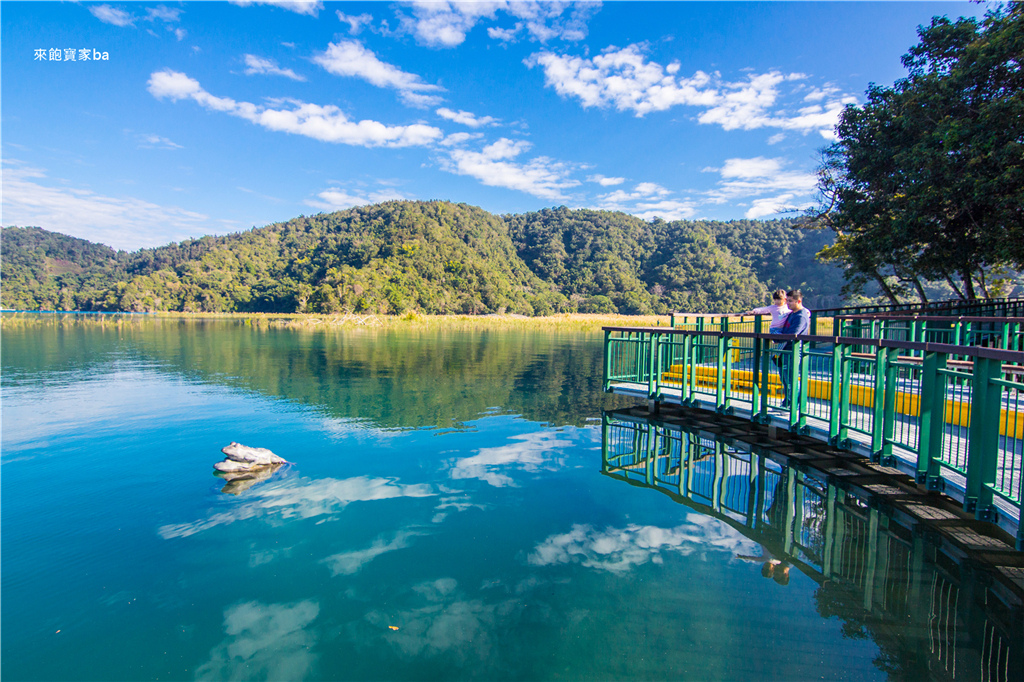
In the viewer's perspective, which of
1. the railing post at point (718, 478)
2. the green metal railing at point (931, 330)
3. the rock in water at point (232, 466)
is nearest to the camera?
the railing post at point (718, 478)

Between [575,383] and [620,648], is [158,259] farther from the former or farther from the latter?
[620,648]

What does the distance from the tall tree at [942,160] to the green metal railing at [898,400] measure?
6818 mm

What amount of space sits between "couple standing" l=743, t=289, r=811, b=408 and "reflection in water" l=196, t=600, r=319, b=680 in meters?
7.43

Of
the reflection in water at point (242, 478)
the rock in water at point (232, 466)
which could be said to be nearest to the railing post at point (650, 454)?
the reflection in water at point (242, 478)

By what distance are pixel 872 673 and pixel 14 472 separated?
10.9m

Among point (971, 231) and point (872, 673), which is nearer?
point (872, 673)

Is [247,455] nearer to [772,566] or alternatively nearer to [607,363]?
[772,566]

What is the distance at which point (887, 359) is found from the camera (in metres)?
6.00

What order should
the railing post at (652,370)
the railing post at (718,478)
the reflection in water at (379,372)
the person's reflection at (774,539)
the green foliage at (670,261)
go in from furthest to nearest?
the green foliage at (670,261) < the reflection in water at (379,372) < the railing post at (652,370) < the railing post at (718,478) < the person's reflection at (774,539)

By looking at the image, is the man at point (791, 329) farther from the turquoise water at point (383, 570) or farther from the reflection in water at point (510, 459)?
the reflection in water at point (510, 459)

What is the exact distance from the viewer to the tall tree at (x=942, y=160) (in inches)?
500

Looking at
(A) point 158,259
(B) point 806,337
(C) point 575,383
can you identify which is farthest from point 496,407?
(A) point 158,259

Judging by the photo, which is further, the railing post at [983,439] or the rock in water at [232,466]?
the rock in water at [232,466]

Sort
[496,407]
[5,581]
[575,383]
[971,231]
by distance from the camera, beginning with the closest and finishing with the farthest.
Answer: [5,581] → [496,407] → [971,231] → [575,383]
